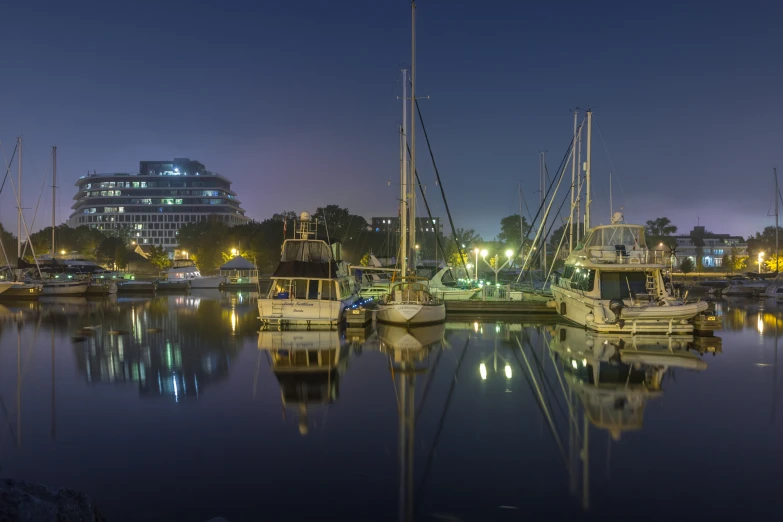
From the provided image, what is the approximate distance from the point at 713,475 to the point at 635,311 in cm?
1611

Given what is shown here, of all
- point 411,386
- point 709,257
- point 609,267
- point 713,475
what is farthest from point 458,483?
point 709,257

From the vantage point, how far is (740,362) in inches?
736

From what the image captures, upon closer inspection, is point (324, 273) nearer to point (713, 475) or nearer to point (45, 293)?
point (713, 475)

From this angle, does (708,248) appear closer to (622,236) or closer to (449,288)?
(449,288)

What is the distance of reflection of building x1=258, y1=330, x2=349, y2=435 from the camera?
43.6ft

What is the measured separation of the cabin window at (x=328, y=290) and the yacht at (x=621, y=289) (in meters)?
11.8

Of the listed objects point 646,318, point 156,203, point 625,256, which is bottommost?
point 646,318

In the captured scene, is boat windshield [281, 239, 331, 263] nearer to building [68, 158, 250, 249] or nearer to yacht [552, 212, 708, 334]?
yacht [552, 212, 708, 334]

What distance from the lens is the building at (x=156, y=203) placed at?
570ft

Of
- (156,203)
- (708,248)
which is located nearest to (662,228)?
(708,248)

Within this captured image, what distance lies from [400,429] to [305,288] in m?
17.6

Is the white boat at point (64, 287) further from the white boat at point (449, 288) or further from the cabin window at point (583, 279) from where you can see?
the cabin window at point (583, 279)

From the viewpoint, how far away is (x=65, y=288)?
51.9 metres

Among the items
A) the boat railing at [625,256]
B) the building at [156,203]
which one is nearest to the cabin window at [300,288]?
the boat railing at [625,256]
